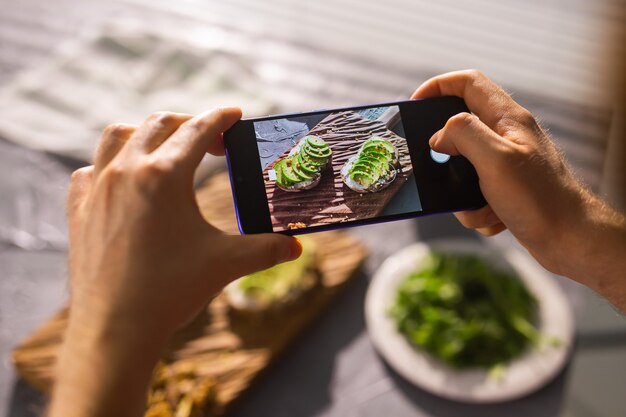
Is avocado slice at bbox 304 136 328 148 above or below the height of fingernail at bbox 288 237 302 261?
above

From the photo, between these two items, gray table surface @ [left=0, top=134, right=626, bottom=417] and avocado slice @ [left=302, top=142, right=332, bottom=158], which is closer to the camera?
avocado slice @ [left=302, top=142, right=332, bottom=158]

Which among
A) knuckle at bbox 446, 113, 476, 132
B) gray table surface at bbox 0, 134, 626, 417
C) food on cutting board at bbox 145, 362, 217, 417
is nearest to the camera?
knuckle at bbox 446, 113, 476, 132

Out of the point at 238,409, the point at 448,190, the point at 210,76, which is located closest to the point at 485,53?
the point at 210,76

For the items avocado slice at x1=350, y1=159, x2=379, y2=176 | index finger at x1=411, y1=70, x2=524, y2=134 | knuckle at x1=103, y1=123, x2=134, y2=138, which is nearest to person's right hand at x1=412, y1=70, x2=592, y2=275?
index finger at x1=411, y1=70, x2=524, y2=134

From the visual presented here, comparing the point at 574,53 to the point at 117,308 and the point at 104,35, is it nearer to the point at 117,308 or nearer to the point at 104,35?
the point at 104,35

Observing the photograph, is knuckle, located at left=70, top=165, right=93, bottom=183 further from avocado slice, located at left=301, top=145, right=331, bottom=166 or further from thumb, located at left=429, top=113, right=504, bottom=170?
thumb, located at left=429, top=113, right=504, bottom=170

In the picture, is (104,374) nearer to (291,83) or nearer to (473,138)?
(473,138)

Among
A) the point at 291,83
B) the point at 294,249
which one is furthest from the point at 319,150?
the point at 291,83
